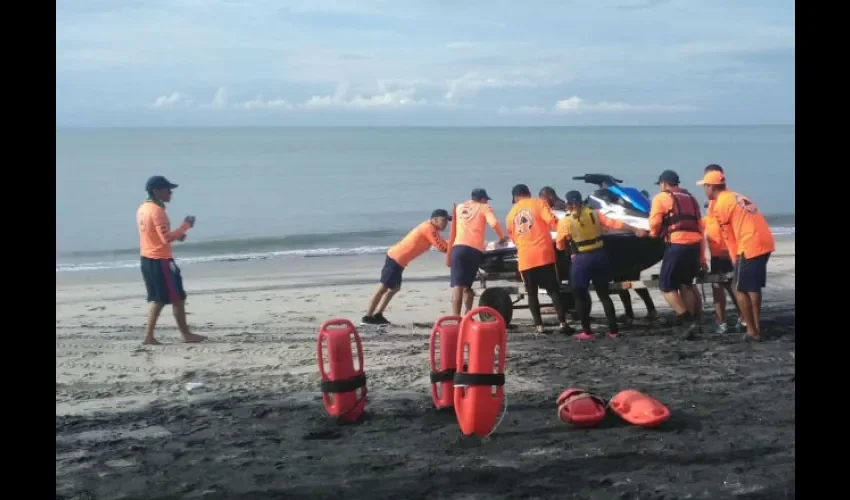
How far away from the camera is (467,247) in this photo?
1008cm

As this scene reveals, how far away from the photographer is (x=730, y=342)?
9.00 metres

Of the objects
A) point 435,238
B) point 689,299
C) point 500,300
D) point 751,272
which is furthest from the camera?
point 435,238

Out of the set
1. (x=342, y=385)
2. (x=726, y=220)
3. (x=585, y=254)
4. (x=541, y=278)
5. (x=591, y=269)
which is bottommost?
(x=342, y=385)

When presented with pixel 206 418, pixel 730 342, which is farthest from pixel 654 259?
pixel 206 418

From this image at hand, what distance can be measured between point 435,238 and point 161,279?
316 centimetres

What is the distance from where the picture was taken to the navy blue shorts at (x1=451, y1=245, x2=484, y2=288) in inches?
398

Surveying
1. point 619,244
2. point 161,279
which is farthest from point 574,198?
point 161,279

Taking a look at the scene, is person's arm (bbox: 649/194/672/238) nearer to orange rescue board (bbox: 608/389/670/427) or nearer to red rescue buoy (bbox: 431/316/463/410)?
orange rescue board (bbox: 608/389/670/427)

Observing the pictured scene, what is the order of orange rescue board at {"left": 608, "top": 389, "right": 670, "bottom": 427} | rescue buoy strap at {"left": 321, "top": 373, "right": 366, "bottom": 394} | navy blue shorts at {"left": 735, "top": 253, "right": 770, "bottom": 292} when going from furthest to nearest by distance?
navy blue shorts at {"left": 735, "top": 253, "right": 770, "bottom": 292}
rescue buoy strap at {"left": 321, "top": 373, "right": 366, "bottom": 394}
orange rescue board at {"left": 608, "top": 389, "right": 670, "bottom": 427}

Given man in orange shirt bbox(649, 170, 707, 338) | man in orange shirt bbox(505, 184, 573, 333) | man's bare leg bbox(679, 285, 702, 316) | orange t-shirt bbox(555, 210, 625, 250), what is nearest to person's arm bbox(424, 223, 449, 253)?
man in orange shirt bbox(505, 184, 573, 333)

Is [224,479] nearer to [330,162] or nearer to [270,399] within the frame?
[270,399]

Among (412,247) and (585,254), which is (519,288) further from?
(412,247)

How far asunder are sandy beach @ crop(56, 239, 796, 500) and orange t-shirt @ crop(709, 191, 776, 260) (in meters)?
0.98
